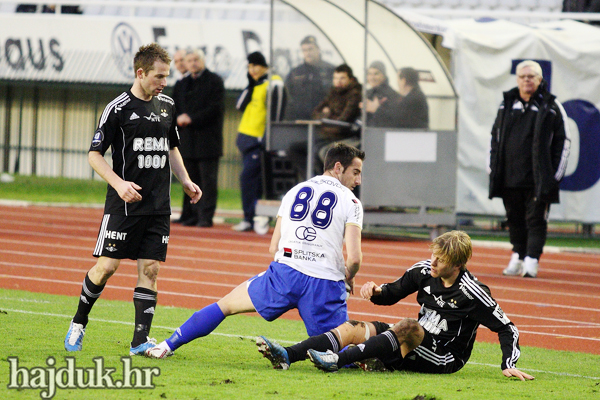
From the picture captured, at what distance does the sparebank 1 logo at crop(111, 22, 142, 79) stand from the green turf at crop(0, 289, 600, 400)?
53.1 ft

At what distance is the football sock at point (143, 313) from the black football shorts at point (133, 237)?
231 mm

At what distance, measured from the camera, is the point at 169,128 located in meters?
6.40

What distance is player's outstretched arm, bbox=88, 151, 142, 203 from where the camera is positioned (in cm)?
588

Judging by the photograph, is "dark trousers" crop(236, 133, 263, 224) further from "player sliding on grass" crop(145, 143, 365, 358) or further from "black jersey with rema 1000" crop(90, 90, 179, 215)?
"player sliding on grass" crop(145, 143, 365, 358)

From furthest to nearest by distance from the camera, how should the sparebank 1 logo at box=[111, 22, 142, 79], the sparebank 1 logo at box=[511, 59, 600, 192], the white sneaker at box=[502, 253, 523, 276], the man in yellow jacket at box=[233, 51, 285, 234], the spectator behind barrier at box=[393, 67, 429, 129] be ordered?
the sparebank 1 logo at box=[111, 22, 142, 79]
the man in yellow jacket at box=[233, 51, 285, 234]
the sparebank 1 logo at box=[511, 59, 600, 192]
the spectator behind barrier at box=[393, 67, 429, 129]
the white sneaker at box=[502, 253, 523, 276]

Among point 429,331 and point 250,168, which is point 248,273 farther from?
point 429,331

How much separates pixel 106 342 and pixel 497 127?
19.6ft

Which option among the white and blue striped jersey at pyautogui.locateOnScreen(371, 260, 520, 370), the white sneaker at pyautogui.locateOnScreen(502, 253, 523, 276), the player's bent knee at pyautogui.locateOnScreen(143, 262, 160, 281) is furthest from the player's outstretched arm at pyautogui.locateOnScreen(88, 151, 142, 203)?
the white sneaker at pyautogui.locateOnScreen(502, 253, 523, 276)

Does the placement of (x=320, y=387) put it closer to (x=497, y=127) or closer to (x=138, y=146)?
(x=138, y=146)

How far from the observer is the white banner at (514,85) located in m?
14.7

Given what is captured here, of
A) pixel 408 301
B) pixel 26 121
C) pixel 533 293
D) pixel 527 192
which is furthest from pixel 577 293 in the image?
pixel 26 121

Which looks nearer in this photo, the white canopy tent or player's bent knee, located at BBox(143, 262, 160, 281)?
player's bent knee, located at BBox(143, 262, 160, 281)

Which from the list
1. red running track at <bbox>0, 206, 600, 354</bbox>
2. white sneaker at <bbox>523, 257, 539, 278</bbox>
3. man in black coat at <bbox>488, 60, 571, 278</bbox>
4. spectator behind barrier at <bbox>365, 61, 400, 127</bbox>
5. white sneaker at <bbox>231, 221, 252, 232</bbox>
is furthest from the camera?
white sneaker at <bbox>231, 221, 252, 232</bbox>

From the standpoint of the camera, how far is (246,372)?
575 cm
